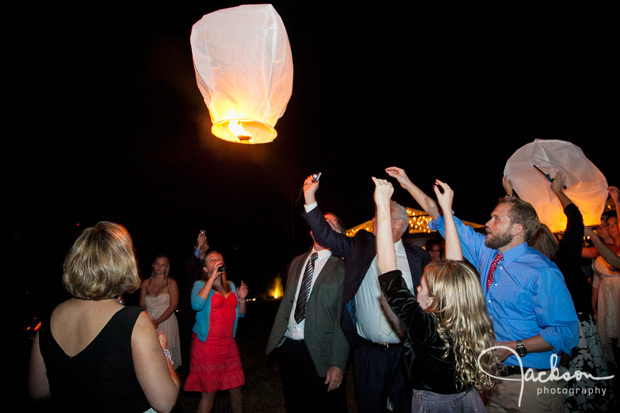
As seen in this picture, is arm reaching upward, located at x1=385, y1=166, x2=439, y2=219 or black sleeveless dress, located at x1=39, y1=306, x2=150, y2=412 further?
arm reaching upward, located at x1=385, y1=166, x2=439, y2=219

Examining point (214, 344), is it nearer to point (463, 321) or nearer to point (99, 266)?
point (99, 266)

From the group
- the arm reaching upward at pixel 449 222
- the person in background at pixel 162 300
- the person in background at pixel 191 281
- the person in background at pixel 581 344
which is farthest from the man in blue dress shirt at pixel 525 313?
the person in background at pixel 162 300

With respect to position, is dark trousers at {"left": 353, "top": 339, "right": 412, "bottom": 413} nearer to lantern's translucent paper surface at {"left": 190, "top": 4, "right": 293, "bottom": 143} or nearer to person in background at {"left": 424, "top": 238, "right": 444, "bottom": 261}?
lantern's translucent paper surface at {"left": 190, "top": 4, "right": 293, "bottom": 143}

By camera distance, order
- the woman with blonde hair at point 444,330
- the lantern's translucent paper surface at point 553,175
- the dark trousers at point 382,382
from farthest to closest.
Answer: the lantern's translucent paper surface at point 553,175, the dark trousers at point 382,382, the woman with blonde hair at point 444,330

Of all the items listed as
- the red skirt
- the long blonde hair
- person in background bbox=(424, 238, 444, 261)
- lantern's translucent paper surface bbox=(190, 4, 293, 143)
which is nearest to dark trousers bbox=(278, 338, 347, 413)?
the red skirt

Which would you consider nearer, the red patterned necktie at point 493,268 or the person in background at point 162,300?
the red patterned necktie at point 493,268

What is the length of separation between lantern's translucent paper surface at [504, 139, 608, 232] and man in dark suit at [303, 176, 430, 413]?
1161 mm

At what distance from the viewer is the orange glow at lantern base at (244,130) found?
183 centimetres

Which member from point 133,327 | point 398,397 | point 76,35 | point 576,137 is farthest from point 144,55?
point 576,137

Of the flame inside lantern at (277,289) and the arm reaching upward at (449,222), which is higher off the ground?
the arm reaching upward at (449,222)

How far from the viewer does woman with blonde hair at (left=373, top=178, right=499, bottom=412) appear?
4.75 ft

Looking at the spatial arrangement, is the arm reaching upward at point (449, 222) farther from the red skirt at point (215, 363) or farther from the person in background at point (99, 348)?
the red skirt at point (215, 363)

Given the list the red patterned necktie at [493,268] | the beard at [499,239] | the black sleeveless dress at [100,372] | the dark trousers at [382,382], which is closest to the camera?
the black sleeveless dress at [100,372]

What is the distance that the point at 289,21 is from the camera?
12.3 feet
